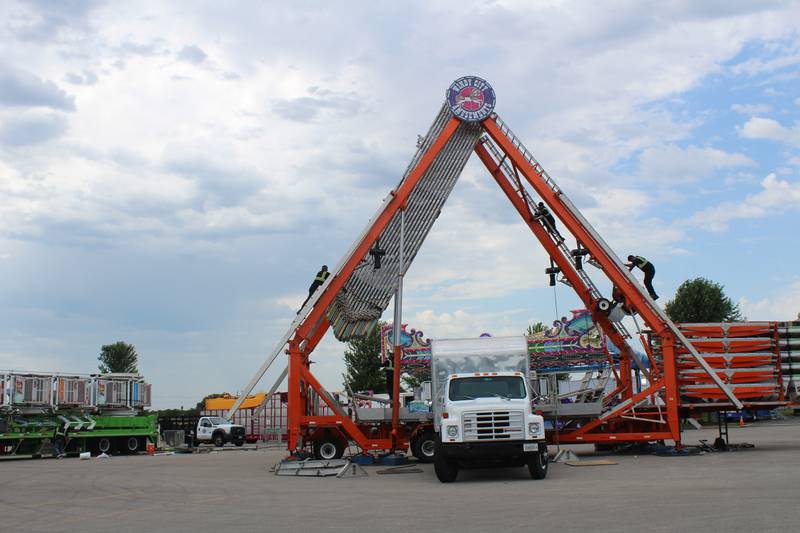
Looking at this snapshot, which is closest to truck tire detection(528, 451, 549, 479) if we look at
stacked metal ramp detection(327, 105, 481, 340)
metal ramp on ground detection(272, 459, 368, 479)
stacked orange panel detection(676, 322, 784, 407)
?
metal ramp on ground detection(272, 459, 368, 479)

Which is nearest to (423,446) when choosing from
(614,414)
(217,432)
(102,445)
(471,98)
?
(614,414)

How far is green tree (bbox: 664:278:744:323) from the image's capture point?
223 ft

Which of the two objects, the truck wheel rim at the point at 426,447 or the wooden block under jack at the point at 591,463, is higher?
the truck wheel rim at the point at 426,447

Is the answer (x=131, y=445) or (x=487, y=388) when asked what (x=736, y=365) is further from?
(x=131, y=445)

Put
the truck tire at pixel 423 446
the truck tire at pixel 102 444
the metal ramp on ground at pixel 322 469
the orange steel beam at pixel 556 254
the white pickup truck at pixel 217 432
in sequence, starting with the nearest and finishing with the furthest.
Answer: the metal ramp on ground at pixel 322 469, the truck tire at pixel 423 446, the orange steel beam at pixel 556 254, the truck tire at pixel 102 444, the white pickup truck at pixel 217 432

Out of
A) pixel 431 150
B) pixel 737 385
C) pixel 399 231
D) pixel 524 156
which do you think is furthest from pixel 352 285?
pixel 737 385

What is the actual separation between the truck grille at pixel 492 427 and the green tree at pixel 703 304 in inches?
2123

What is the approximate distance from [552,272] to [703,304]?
44533 millimetres

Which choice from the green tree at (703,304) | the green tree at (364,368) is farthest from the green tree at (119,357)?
the green tree at (703,304)

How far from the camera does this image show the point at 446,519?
12.0m

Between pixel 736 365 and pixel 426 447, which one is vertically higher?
pixel 736 365

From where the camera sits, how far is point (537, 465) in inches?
703

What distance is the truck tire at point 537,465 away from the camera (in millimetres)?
17781

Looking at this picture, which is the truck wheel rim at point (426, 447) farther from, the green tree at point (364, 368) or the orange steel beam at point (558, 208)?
the green tree at point (364, 368)
